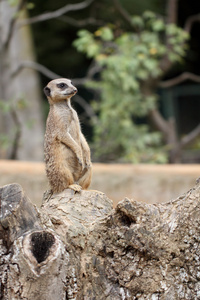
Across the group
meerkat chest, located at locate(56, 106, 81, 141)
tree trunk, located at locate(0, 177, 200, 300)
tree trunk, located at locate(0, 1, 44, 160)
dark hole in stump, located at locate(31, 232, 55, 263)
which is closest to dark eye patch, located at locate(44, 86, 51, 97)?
meerkat chest, located at locate(56, 106, 81, 141)

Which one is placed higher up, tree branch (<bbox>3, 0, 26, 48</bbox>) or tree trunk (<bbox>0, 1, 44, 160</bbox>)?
A: tree branch (<bbox>3, 0, 26, 48</bbox>)

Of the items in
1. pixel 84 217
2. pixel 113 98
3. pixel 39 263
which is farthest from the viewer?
pixel 113 98

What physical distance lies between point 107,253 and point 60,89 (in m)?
1.23

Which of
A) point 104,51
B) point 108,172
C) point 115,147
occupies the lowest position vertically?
point 115,147

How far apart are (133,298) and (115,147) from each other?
593cm

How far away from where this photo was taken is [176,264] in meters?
1.94

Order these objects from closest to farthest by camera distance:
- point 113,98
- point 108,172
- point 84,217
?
1. point 84,217
2. point 108,172
3. point 113,98

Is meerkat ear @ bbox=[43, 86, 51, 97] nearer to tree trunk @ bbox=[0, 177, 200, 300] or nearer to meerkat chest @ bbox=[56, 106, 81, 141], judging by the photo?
meerkat chest @ bbox=[56, 106, 81, 141]

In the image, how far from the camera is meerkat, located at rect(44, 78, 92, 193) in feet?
9.53

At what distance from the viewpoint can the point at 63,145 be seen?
302 centimetres

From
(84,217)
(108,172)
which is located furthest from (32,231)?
(108,172)

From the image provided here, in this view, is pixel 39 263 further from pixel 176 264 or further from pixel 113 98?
pixel 113 98

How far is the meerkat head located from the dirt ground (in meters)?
2.48

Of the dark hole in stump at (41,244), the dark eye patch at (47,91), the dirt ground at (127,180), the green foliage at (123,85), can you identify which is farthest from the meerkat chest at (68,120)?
the green foliage at (123,85)
